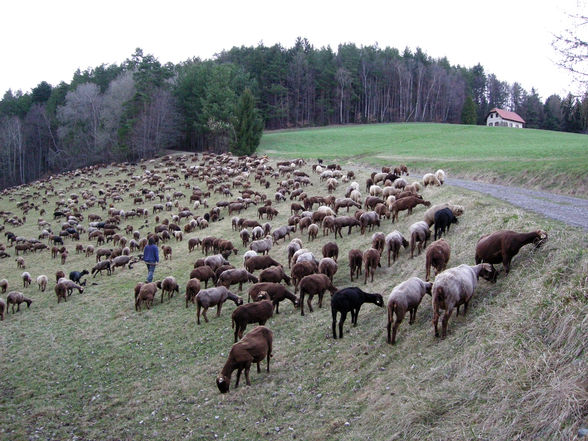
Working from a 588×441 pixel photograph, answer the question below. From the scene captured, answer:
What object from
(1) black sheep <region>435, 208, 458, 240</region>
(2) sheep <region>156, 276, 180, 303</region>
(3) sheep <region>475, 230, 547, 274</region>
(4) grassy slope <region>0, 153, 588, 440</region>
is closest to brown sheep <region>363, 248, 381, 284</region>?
(4) grassy slope <region>0, 153, 588, 440</region>

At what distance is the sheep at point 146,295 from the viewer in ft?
59.8

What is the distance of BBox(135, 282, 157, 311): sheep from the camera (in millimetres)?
18234

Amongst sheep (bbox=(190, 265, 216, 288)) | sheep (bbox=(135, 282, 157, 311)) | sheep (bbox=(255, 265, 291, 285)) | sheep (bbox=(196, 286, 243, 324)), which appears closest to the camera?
sheep (bbox=(196, 286, 243, 324))

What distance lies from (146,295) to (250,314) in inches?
279

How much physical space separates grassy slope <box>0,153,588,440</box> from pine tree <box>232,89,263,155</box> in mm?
57442

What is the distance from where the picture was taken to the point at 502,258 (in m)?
11.6

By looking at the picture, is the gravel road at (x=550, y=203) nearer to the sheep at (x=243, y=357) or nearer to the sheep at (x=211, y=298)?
the sheep at (x=243, y=357)

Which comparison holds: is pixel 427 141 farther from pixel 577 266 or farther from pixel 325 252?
pixel 577 266

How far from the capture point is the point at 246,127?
73750mm

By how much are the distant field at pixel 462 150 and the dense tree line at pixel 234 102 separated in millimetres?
10682

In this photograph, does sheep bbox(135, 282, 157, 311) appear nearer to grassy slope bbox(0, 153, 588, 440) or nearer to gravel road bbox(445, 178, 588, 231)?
grassy slope bbox(0, 153, 588, 440)

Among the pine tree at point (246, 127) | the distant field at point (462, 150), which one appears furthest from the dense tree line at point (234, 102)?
the distant field at point (462, 150)

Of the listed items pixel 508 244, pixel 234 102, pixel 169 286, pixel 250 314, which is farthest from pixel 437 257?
pixel 234 102

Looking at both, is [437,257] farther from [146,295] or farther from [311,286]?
[146,295]
